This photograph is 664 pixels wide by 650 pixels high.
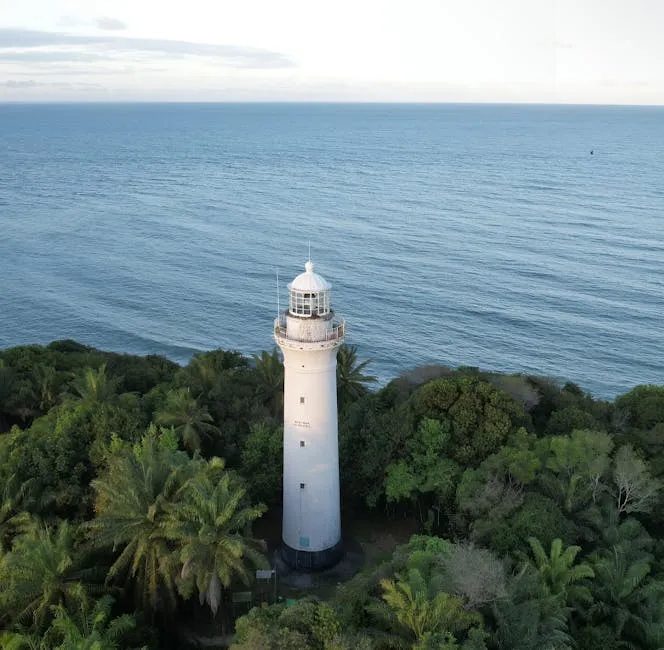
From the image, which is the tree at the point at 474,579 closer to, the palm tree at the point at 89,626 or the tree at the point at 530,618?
the tree at the point at 530,618

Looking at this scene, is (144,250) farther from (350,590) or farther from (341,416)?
(350,590)

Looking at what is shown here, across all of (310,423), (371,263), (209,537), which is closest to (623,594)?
(310,423)

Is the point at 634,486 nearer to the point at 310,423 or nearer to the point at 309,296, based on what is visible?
the point at 310,423

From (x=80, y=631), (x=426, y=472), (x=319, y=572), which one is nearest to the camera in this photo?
(x=80, y=631)

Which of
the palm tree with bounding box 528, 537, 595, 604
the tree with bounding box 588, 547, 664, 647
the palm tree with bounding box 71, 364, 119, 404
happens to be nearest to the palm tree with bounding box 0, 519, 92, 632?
the palm tree with bounding box 71, 364, 119, 404

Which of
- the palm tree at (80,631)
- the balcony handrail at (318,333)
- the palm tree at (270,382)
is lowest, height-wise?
the palm tree at (80,631)

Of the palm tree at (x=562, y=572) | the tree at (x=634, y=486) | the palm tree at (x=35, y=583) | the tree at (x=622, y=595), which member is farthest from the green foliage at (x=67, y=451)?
the tree at (x=634, y=486)
